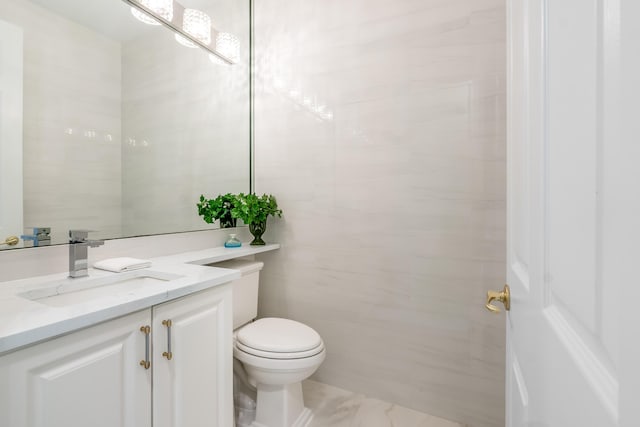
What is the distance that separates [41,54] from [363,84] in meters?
1.41

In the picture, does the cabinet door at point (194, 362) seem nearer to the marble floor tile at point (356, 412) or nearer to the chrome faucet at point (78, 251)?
the chrome faucet at point (78, 251)

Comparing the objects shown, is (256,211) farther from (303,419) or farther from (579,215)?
(579,215)

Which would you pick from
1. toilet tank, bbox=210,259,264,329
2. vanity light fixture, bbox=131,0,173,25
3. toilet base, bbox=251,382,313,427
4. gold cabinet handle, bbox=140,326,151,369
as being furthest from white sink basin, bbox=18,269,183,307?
vanity light fixture, bbox=131,0,173,25

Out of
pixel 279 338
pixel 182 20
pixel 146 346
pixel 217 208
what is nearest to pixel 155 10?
Result: pixel 182 20

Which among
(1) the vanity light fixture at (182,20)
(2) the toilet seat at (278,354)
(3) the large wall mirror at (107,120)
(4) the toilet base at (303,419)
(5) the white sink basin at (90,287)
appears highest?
(1) the vanity light fixture at (182,20)

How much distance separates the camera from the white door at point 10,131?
1.01 meters

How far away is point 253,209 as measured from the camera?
174 centimetres

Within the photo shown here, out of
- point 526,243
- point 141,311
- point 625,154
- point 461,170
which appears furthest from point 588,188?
point 461,170

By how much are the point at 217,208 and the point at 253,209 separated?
0.69 feet

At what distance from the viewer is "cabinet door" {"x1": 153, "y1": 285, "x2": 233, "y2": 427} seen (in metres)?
0.91

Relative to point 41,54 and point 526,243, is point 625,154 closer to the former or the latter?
point 526,243

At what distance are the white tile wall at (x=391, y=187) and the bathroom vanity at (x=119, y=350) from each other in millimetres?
793

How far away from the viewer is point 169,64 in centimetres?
158

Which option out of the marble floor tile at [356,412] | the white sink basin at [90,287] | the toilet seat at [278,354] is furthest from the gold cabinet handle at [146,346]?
the marble floor tile at [356,412]
